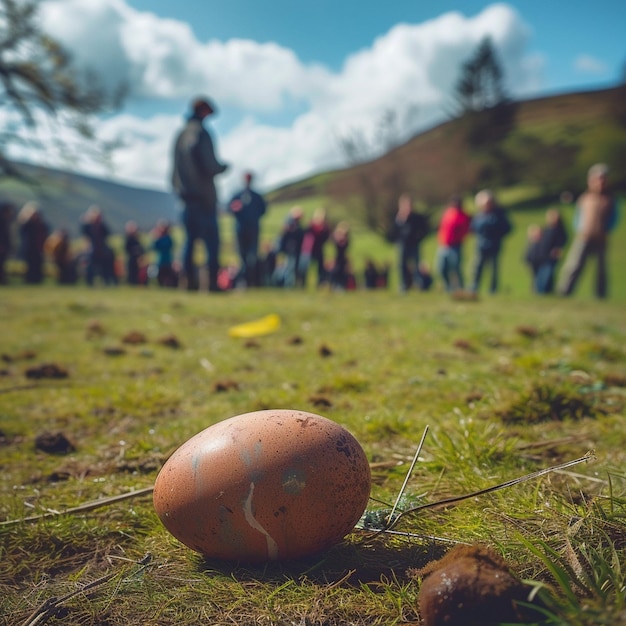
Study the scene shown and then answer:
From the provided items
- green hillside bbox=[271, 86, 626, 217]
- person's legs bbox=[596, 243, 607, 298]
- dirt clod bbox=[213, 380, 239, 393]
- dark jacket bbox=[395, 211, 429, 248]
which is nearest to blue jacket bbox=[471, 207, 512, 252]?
dark jacket bbox=[395, 211, 429, 248]

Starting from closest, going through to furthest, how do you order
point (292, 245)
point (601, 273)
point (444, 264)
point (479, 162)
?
point (601, 273)
point (444, 264)
point (292, 245)
point (479, 162)

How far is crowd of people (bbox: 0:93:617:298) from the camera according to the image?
34.4 feet

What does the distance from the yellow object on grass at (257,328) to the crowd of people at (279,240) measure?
12.5 ft

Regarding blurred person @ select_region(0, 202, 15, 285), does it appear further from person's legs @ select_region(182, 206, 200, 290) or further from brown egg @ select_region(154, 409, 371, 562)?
brown egg @ select_region(154, 409, 371, 562)

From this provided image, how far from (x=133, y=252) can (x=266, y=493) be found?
20.1 metres

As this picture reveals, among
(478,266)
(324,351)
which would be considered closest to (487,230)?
(478,266)

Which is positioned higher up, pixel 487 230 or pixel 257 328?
pixel 487 230

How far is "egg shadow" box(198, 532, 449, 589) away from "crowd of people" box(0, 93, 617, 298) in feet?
29.2

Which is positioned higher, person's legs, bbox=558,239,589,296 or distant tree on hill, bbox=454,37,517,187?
distant tree on hill, bbox=454,37,517,187

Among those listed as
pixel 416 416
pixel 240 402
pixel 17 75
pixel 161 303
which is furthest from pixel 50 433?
pixel 17 75

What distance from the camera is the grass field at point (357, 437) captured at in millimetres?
1891

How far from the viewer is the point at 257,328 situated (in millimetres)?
7062

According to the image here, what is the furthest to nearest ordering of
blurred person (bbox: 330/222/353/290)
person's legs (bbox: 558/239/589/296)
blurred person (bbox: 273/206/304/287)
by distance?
blurred person (bbox: 330/222/353/290) → blurred person (bbox: 273/206/304/287) → person's legs (bbox: 558/239/589/296)

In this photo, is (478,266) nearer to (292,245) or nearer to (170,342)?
(292,245)
